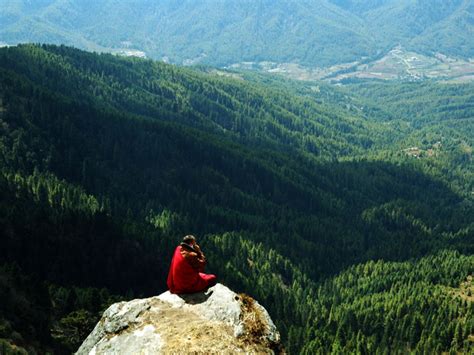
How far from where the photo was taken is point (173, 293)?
35406mm

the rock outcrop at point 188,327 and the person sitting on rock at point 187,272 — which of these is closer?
the rock outcrop at point 188,327

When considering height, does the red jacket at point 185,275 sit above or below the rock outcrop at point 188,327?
above

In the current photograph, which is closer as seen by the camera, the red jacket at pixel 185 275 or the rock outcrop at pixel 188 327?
the rock outcrop at pixel 188 327

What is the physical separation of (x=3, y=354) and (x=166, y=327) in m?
56.8

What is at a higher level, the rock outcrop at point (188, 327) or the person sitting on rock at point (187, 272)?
the person sitting on rock at point (187, 272)

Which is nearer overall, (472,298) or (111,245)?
(111,245)

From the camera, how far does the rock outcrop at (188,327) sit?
96.0ft

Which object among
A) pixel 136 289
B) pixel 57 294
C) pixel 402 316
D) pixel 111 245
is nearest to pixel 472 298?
pixel 402 316

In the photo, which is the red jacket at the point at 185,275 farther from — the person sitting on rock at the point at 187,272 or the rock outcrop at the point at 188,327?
the rock outcrop at the point at 188,327

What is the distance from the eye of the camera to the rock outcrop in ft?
96.0

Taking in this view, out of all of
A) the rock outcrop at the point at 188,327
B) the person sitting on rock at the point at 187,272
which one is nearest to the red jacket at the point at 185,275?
the person sitting on rock at the point at 187,272

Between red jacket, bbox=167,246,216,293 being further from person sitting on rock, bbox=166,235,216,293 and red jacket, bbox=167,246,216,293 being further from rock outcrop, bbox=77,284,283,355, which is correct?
rock outcrop, bbox=77,284,283,355

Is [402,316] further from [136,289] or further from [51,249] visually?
[51,249]

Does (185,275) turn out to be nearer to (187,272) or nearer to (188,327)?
(187,272)
